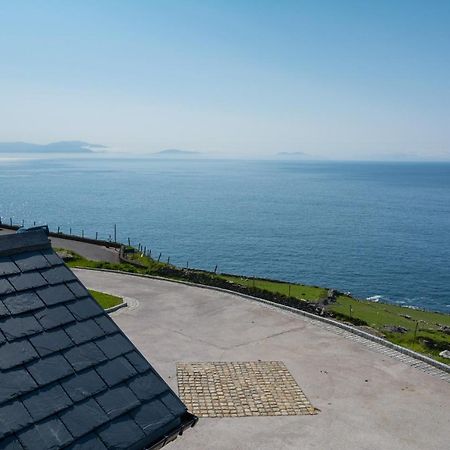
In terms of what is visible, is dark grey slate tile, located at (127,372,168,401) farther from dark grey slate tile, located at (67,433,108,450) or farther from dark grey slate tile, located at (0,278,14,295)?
dark grey slate tile, located at (0,278,14,295)

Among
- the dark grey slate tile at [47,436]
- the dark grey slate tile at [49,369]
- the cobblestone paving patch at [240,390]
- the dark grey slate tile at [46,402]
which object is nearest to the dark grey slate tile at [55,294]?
→ the dark grey slate tile at [49,369]

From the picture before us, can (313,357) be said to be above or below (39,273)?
below

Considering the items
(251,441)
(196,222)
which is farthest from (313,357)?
(196,222)

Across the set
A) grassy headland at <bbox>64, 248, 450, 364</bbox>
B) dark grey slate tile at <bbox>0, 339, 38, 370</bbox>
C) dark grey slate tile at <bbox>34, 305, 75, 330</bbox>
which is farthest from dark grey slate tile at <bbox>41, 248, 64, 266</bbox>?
grassy headland at <bbox>64, 248, 450, 364</bbox>

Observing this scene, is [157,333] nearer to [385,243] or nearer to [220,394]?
[220,394]

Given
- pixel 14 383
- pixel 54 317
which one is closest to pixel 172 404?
pixel 54 317

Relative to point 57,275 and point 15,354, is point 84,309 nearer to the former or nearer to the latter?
point 57,275

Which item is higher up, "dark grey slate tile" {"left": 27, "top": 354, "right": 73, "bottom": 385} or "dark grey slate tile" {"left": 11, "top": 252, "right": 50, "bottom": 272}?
"dark grey slate tile" {"left": 11, "top": 252, "right": 50, "bottom": 272}
